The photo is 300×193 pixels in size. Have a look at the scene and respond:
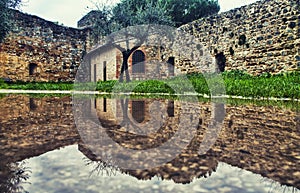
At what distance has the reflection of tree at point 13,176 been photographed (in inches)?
38.0

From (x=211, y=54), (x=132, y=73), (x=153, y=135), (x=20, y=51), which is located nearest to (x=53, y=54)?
(x=20, y=51)

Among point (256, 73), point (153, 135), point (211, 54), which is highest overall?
point (211, 54)

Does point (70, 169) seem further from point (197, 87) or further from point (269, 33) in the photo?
point (269, 33)

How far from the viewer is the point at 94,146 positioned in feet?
5.64

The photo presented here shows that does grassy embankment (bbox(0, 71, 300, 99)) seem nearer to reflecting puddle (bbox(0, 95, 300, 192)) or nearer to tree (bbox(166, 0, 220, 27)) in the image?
reflecting puddle (bbox(0, 95, 300, 192))

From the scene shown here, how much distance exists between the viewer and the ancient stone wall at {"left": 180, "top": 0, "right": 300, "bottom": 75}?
10.2 metres

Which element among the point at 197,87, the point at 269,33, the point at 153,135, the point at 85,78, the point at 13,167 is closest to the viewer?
the point at 13,167

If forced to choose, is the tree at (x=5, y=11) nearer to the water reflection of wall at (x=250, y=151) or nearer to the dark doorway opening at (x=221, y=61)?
the dark doorway opening at (x=221, y=61)

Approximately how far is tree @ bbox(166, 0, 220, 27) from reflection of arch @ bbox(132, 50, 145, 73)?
992cm

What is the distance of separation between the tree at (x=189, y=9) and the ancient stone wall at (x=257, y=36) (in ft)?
48.7

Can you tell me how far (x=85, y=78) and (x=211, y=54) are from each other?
10358 millimetres

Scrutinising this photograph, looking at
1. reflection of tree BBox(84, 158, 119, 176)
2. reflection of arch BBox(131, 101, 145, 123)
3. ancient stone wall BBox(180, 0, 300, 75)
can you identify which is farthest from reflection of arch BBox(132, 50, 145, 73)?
reflection of tree BBox(84, 158, 119, 176)

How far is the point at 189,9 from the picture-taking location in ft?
92.4

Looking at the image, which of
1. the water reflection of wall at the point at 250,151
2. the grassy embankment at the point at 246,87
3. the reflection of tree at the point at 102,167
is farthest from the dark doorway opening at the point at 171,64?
the reflection of tree at the point at 102,167
